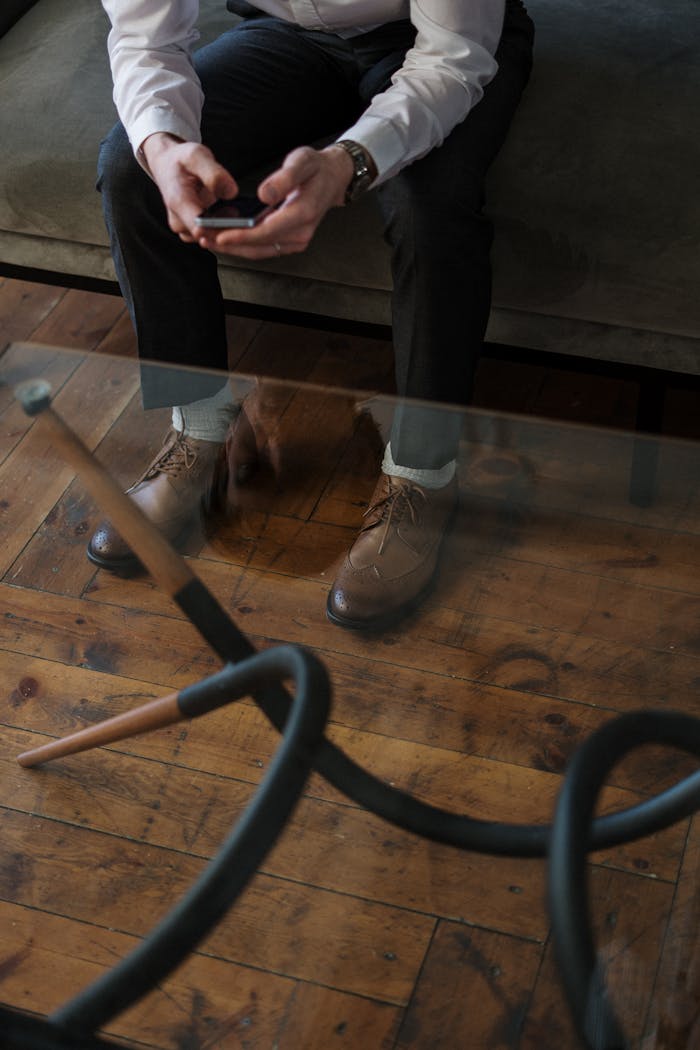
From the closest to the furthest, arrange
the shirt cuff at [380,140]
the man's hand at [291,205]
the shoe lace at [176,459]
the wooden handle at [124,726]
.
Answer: the wooden handle at [124,726], the shoe lace at [176,459], the man's hand at [291,205], the shirt cuff at [380,140]

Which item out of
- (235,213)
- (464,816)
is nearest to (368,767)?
(464,816)

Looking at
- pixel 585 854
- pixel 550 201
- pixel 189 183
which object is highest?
pixel 189 183

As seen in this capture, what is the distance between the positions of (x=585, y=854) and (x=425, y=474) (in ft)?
1.10

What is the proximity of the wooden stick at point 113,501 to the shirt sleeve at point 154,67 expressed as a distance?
39cm

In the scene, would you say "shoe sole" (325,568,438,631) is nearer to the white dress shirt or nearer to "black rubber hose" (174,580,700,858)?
"black rubber hose" (174,580,700,858)

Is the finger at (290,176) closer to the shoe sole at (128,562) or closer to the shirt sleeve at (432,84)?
the shirt sleeve at (432,84)

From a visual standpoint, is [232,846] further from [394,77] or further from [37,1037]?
[394,77]

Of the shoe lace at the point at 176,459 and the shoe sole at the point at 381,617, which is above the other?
the shoe lace at the point at 176,459

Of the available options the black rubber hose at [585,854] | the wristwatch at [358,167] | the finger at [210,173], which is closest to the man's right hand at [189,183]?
the finger at [210,173]

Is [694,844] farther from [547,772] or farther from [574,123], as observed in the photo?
[574,123]

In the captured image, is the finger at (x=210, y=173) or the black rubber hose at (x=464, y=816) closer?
the black rubber hose at (x=464, y=816)

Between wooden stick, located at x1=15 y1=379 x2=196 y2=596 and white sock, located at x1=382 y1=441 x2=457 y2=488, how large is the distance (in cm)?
18

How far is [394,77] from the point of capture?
1.09 meters

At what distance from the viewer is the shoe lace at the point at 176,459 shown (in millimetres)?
787
